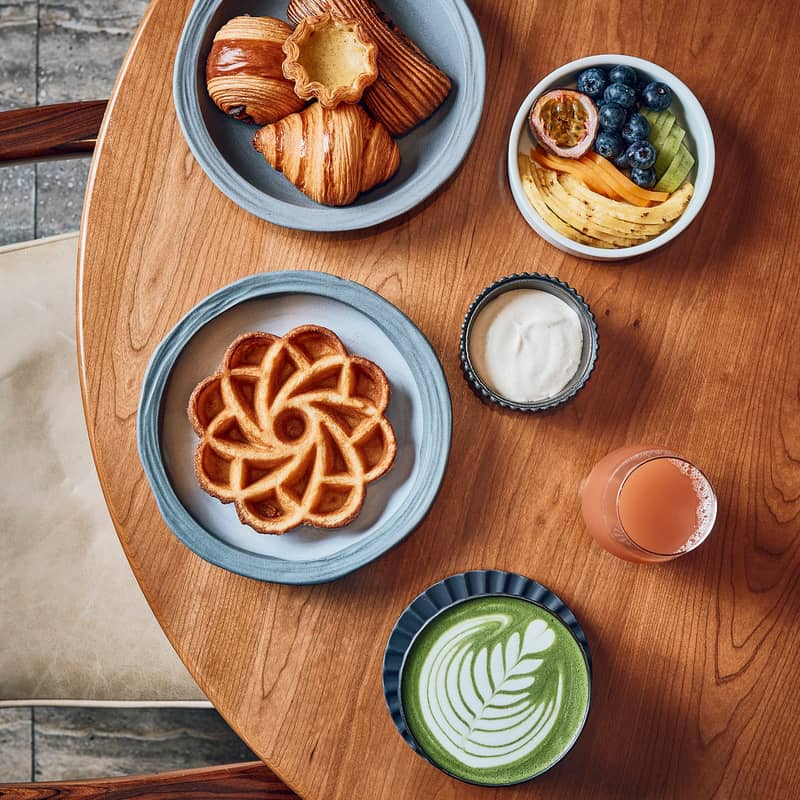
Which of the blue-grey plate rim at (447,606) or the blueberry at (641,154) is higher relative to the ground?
the blueberry at (641,154)

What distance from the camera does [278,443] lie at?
1132mm

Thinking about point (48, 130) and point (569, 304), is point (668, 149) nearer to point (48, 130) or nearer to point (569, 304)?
point (569, 304)

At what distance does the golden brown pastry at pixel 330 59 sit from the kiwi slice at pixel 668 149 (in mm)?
433

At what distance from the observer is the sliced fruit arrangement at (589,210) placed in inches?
44.3

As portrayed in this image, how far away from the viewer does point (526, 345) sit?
45.2 inches

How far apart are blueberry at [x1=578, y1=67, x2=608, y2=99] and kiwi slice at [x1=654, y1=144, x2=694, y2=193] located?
0.48 ft

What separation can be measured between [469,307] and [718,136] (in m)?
0.49

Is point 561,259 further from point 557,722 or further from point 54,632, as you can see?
point 54,632

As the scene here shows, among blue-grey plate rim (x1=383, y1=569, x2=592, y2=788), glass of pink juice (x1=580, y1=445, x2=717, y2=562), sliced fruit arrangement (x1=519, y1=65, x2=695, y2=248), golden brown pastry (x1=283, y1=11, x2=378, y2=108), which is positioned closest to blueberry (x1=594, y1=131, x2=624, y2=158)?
sliced fruit arrangement (x1=519, y1=65, x2=695, y2=248)

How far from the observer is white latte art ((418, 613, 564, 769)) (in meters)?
1.08

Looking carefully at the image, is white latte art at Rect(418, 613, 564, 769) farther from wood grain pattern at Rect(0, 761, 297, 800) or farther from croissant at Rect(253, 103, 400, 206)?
croissant at Rect(253, 103, 400, 206)

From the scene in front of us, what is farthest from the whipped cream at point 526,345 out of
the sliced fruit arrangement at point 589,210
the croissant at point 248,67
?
the croissant at point 248,67

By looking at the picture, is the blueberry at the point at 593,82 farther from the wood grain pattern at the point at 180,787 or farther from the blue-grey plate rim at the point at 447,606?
the wood grain pattern at the point at 180,787

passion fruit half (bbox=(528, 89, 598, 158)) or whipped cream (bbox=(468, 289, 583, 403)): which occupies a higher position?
passion fruit half (bbox=(528, 89, 598, 158))
